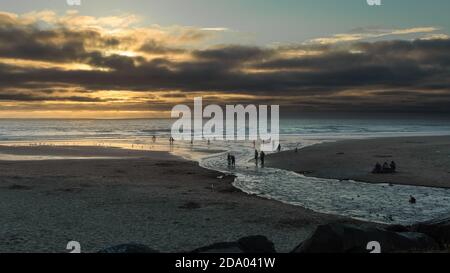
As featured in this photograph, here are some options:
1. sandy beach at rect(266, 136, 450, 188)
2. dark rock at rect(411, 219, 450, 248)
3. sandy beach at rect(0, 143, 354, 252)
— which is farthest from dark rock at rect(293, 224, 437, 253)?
sandy beach at rect(266, 136, 450, 188)

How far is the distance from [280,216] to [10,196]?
1666cm

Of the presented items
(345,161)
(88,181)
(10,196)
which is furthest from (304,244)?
(345,161)

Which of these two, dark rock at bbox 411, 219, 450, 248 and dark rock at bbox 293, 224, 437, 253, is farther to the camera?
dark rock at bbox 411, 219, 450, 248

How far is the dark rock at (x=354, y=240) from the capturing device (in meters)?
12.0

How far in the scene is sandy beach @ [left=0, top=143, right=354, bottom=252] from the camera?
17.1 metres

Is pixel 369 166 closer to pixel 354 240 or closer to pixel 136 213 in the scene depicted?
pixel 136 213

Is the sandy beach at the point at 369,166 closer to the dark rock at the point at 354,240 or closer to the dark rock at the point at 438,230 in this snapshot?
the dark rock at the point at 438,230

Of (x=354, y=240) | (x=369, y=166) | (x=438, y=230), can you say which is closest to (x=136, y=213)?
(x=354, y=240)

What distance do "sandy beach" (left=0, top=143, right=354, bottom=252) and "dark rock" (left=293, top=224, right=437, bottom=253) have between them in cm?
407

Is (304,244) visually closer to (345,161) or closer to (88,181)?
(88,181)

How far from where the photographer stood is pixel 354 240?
40.4 feet

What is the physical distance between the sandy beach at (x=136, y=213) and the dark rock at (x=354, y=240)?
407 centimetres

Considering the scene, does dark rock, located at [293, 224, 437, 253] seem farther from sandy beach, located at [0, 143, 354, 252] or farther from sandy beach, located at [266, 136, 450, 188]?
sandy beach, located at [266, 136, 450, 188]

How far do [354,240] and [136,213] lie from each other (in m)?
12.8
